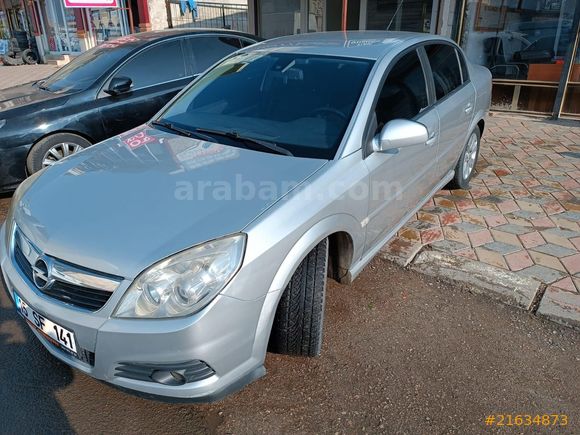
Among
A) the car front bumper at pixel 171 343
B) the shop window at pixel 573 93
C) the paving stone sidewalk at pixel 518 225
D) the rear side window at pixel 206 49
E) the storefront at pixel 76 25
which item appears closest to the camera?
the car front bumper at pixel 171 343

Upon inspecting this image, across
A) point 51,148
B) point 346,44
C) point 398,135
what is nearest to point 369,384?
point 398,135

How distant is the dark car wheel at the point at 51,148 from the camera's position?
415 centimetres

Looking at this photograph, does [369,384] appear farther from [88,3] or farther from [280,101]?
[88,3]

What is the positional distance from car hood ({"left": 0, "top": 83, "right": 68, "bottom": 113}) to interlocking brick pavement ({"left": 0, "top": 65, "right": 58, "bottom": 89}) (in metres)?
9.10

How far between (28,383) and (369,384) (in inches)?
69.2

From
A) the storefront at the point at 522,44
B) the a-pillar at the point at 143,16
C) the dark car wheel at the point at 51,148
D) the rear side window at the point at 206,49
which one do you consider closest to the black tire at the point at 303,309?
the dark car wheel at the point at 51,148

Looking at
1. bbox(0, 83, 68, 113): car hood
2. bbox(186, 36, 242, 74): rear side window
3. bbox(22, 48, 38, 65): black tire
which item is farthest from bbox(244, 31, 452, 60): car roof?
→ bbox(22, 48, 38, 65): black tire

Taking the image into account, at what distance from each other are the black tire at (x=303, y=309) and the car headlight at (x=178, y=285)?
0.45m

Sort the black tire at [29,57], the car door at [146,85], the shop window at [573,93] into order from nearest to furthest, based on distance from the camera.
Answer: the car door at [146,85] → the shop window at [573,93] → the black tire at [29,57]

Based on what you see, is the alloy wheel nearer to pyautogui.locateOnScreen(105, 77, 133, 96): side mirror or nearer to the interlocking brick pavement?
pyautogui.locateOnScreen(105, 77, 133, 96): side mirror

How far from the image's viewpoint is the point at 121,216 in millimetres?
1888

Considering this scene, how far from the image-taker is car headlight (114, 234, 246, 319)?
1641mm

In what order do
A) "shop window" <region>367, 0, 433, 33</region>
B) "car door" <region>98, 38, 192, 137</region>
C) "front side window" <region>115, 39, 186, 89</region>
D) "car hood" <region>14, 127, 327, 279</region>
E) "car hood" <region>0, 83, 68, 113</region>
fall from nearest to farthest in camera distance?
"car hood" <region>14, 127, 327, 279</region> < "car hood" <region>0, 83, 68, 113</region> < "car door" <region>98, 38, 192, 137</region> < "front side window" <region>115, 39, 186, 89</region> < "shop window" <region>367, 0, 433, 33</region>

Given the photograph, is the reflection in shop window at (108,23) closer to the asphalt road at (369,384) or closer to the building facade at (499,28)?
the building facade at (499,28)
